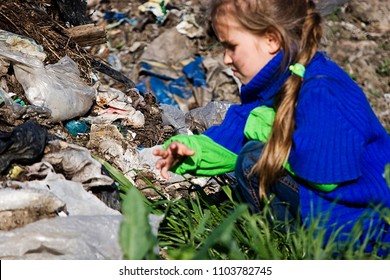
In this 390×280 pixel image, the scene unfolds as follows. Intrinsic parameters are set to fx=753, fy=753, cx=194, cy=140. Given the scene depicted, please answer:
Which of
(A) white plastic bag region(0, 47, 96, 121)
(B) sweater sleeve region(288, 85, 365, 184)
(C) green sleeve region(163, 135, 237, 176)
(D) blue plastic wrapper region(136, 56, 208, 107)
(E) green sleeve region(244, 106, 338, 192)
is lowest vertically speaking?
(D) blue plastic wrapper region(136, 56, 208, 107)

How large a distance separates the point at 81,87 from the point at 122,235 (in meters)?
2.61

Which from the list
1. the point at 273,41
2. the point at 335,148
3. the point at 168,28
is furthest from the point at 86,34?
the point at 168,28

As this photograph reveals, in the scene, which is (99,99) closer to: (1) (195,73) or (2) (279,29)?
(2) (279,29)

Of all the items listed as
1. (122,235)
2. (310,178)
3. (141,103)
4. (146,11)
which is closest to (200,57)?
(146,11)

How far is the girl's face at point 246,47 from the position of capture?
272 centimetres

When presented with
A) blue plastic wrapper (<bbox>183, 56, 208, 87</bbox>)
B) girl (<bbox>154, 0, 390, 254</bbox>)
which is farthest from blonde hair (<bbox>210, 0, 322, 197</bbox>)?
blue plastic wrapper (<bbox>183, 56, 208, 87</bbox>)

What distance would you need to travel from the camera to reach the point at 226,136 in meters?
3.05

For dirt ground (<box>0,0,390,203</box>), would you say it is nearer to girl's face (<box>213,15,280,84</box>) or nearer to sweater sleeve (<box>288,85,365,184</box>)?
girl's face (<box>213,15,280,84</box>)

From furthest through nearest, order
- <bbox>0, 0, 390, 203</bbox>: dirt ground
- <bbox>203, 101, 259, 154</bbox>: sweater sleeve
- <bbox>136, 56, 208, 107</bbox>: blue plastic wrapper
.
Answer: <bbox>136, 56, 208, 107</bbox>: blue plastic wrapper < <bbox>0, 0, 390, 203</bbox>: dirt ground < <bbox>203, 101, 259, 154</bbox>: sweater sleeve

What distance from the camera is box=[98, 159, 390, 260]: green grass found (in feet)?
5.94

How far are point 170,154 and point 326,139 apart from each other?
63 centimetres

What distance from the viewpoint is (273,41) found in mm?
2715

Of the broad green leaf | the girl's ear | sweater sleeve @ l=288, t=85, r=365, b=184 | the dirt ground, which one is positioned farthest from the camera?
the dirt ground

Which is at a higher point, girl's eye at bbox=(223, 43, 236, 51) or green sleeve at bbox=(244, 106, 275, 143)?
girl's eye at bbox=(223, 43, 236, 51)
